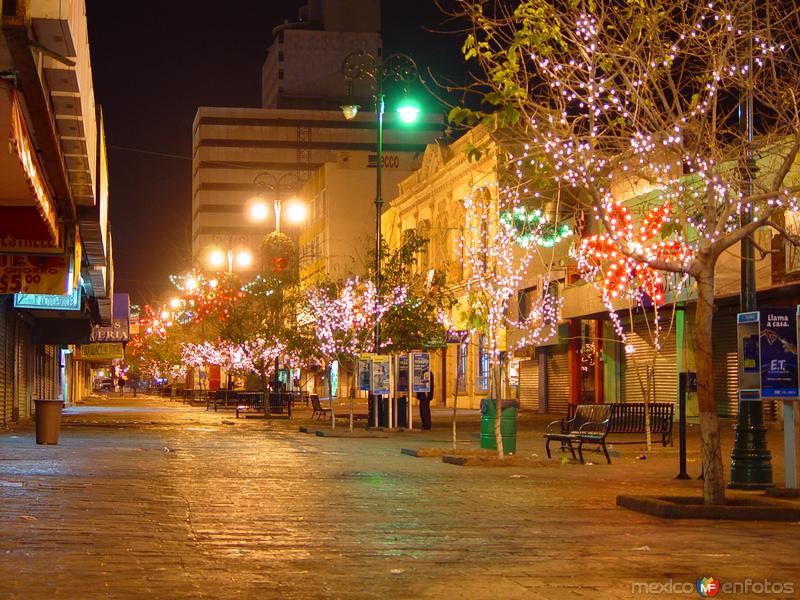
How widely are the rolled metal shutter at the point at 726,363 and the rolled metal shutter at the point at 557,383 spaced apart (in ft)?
36.4

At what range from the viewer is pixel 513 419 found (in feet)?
71.9

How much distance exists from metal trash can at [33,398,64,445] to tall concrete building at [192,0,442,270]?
11885cm

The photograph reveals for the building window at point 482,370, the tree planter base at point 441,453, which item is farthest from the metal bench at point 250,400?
the tree planter base at point 441,453

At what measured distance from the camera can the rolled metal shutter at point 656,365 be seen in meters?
35.0

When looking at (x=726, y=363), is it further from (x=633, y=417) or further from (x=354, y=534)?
(x=354, y=534)

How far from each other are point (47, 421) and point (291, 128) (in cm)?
13089

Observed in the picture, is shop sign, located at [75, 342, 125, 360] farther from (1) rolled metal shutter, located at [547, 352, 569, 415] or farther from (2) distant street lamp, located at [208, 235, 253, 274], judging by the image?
(1) rolled metal shutter, located at [547, 352, 569, 415]

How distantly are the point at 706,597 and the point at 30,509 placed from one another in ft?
24.5

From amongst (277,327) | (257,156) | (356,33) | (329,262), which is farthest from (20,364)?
(356,33)

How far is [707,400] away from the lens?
1318 centimetres

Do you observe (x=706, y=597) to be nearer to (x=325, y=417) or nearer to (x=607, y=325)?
(x=607, y=325)

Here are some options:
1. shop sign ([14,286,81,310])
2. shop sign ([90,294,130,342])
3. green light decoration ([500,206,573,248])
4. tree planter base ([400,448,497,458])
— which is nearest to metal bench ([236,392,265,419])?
shop sign ([90,294,130,342])

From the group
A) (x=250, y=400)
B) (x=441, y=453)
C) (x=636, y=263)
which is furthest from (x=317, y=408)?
(x=636, y=263)

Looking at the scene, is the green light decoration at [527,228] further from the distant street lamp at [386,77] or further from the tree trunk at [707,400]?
the distant street lamp at [386,77]
